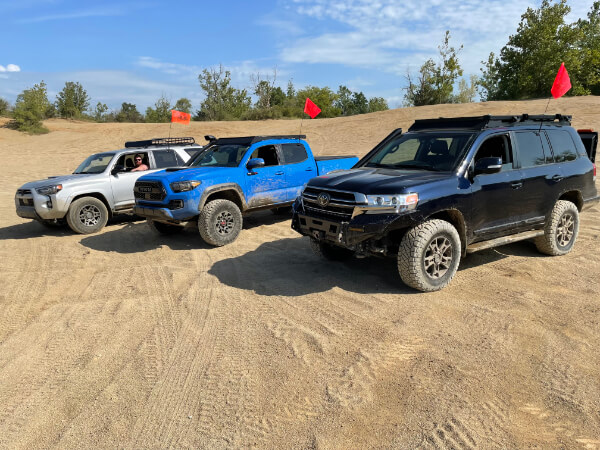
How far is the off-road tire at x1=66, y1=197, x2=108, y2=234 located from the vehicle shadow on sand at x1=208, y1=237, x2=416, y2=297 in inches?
152

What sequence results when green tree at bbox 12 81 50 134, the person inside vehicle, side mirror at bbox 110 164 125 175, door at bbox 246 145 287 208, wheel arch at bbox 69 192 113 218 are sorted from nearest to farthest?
door at bbox 246 145 287 208 → wheel arch at bbox 69 192 113 218 → side mirror at bbox 110 164 125 175 → the person inside vehicle → green tree at bbox 12 81 50 134

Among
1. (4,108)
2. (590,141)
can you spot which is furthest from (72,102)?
(590,141)

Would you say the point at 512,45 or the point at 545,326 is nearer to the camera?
the point at 545,326

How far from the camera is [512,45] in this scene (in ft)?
143

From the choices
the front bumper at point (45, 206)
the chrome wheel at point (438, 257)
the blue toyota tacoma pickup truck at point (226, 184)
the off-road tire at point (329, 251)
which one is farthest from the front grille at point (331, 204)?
the front bumper at point (45, 206)

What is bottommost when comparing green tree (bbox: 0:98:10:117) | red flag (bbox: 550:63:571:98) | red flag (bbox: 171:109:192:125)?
red flag (bbox: 171:109:192:125)

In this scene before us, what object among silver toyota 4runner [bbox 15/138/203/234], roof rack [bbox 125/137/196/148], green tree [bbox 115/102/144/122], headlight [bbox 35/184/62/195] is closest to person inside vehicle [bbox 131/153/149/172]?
silver toyota 4runner [bbox 15/138/203/234]

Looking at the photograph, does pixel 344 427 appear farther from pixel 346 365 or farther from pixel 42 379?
pixel 42 379

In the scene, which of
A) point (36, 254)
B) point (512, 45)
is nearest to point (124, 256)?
point (36, 254)

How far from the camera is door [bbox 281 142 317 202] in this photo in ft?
30.0

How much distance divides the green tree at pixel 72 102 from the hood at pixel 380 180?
4219 centimetres

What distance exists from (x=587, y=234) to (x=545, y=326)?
14.2 feet

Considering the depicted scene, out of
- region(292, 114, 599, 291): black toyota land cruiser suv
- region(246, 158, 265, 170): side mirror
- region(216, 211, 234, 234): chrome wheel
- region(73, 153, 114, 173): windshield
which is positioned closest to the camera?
region(292, 114, 599, 291): black toyota land cruiser suv

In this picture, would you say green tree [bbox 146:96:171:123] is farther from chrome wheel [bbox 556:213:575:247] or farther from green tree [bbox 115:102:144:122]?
chrome wheel [bbox 556:213:575:247]
